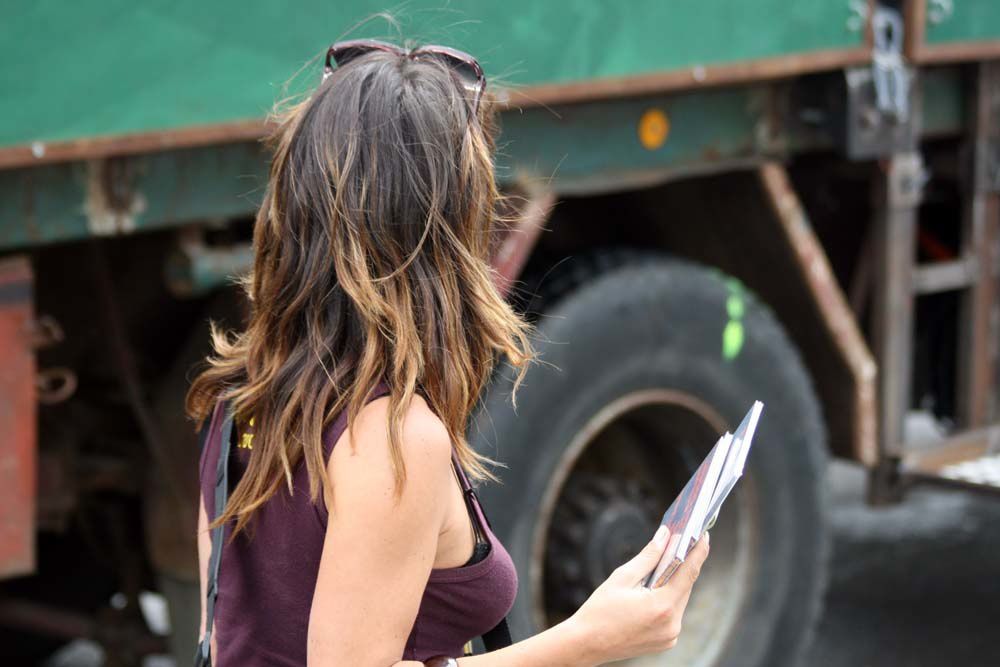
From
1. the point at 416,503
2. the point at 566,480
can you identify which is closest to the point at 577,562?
the point at 566,480

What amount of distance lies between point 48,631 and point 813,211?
2.61 meters

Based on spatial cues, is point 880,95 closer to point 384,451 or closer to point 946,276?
point 946,276

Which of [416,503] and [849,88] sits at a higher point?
[849,88]

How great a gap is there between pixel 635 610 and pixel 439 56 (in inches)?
26.5

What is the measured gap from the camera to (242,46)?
2.40m

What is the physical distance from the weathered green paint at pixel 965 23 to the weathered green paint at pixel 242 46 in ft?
2.27

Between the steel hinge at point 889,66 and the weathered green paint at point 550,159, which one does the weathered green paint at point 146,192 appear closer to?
the weathered green paint at point 550,159

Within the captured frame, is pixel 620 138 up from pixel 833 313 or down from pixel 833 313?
up

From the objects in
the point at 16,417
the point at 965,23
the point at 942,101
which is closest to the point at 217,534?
the point at 16,417

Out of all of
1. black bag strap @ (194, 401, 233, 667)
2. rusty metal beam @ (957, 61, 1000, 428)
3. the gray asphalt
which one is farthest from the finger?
the gray asphalt

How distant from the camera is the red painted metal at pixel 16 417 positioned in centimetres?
238

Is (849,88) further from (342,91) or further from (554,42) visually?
(342,91)

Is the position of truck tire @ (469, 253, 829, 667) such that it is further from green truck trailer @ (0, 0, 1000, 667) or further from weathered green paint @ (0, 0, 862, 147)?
weathered green paint @ (0, 0, 862, 147)

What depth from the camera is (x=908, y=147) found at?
353cm
